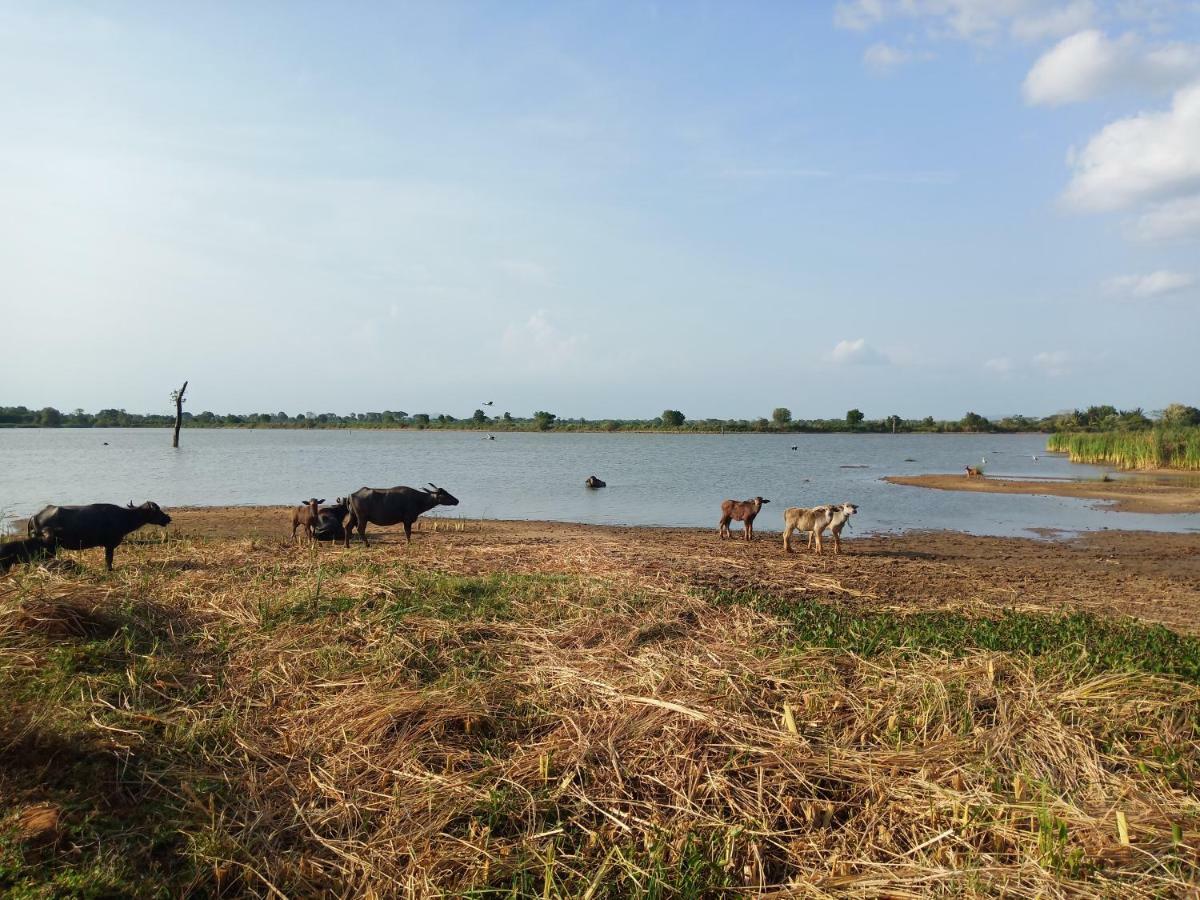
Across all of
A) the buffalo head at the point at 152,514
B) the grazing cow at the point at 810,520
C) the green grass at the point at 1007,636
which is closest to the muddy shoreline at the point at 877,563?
the grazing cow at the point at 810,520

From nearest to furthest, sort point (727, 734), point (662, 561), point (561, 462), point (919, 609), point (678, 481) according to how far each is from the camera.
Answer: point (727, 734) < point (919, 609) < point (662, 561) < point (678, 481) < point (561, 462)

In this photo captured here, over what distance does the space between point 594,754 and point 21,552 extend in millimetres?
8945

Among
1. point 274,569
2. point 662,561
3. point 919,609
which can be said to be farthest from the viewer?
point 662,561

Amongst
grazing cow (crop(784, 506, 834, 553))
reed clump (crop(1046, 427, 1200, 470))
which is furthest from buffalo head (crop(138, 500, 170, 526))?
reed clump (crop(1046, 427, 1200, 470))

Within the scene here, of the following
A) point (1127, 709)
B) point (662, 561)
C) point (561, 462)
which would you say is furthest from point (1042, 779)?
point (561, 462)

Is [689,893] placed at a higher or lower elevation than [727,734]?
lower

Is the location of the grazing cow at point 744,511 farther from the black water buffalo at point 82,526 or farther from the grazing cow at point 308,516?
the black water buffalo at point 82,526

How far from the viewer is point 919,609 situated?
8828mm

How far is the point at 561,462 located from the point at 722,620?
144 ft

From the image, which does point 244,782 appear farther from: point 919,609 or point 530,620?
point 919,609

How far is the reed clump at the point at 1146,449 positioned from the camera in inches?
1540

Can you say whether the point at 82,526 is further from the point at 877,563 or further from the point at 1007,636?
the point at 877,563

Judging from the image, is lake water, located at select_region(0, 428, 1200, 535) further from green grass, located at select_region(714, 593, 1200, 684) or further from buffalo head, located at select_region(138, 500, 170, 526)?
green grass, located at select_region(714, 593, 1200, 684)

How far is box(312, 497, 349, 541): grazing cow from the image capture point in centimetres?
1498
